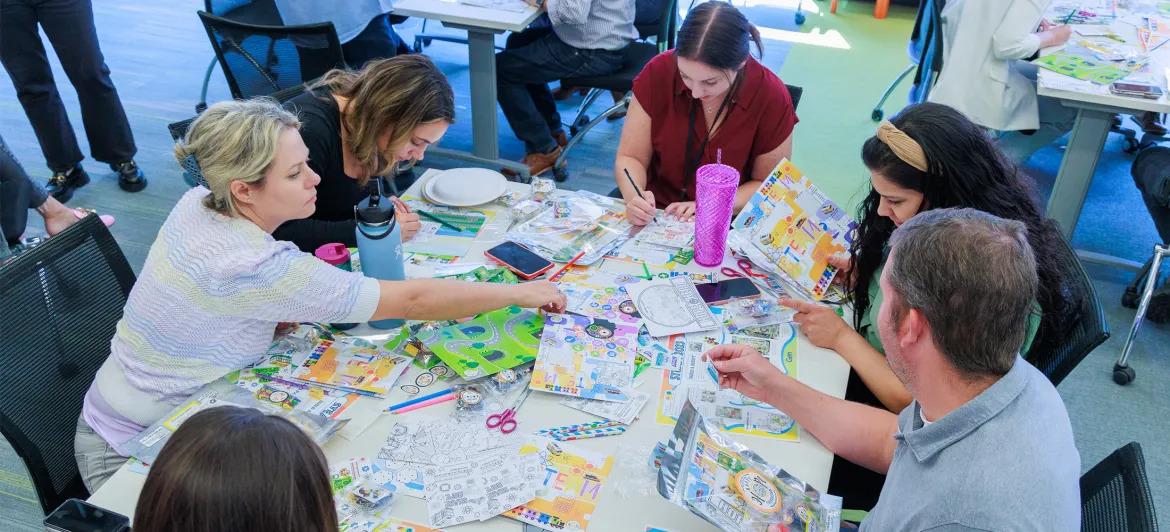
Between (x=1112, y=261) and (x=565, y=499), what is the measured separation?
9.70 ft

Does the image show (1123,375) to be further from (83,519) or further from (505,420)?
(83,519)

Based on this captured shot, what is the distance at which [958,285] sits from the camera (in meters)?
1.20

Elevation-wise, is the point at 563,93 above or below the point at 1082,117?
below

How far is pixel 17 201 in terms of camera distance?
317cm

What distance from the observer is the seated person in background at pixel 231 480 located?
0.92m

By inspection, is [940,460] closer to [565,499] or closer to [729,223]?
[565,499]

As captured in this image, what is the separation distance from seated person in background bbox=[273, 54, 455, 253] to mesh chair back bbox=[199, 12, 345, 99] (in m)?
0.80

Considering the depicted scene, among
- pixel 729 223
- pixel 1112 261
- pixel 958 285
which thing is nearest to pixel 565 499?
pixel 958 285

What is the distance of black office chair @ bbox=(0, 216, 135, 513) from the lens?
1627 mm

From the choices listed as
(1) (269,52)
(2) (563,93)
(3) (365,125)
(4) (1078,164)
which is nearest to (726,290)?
(3) (365,125)

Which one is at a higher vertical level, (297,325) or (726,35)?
(726,35)

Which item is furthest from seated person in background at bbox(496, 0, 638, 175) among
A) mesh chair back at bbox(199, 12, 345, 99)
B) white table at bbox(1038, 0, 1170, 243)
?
white table at bbox(1038, 0, 1170, 243)

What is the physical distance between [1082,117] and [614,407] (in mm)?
2554

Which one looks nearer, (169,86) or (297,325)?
(297,325)
